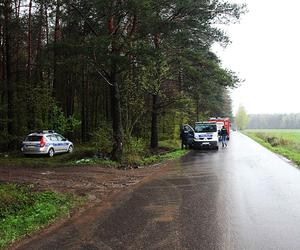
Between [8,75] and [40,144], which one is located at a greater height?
[8,75]

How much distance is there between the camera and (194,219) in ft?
27.0

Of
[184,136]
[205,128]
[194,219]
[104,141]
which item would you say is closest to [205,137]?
[205,128]

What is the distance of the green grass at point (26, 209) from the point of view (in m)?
7.40

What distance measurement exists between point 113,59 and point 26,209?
1004 centimetres

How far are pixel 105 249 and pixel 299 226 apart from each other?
388 cm

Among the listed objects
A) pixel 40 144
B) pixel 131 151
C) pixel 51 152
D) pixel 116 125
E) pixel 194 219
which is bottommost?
pixel 194 219

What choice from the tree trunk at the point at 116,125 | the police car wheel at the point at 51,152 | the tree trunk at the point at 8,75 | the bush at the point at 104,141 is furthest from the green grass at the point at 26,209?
the tree trunk at the point at 8,75

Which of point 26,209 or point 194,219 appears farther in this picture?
point 26,209

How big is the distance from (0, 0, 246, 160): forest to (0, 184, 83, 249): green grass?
8236 millimetres

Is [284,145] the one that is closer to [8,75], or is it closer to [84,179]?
[8,75]

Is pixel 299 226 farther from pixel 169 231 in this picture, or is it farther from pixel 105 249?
pixel 105 249

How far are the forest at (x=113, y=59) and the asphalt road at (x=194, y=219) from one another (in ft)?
25.1

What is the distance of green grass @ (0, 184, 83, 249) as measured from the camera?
7.40 m

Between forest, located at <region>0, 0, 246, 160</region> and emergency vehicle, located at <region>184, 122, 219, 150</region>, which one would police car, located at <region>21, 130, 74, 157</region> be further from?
emergency vehicle, located at <region>184, 122, 219, 150</region>
